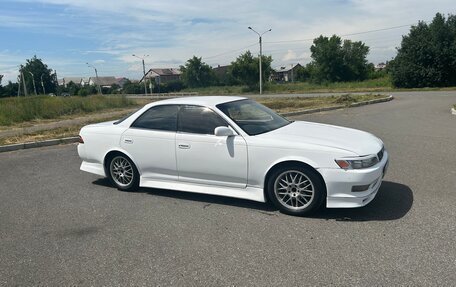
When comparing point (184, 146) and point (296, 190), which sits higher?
point (184, 146)

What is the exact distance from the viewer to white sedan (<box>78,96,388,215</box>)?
4098 millimetres

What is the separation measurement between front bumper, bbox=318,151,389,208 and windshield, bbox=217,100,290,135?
3.66 feet

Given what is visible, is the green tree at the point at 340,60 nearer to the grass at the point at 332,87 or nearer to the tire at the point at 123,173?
the grass at the point at 332,87

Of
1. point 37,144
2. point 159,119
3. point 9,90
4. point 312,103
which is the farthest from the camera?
point 9,90

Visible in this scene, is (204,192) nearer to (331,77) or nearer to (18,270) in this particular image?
(18,270)

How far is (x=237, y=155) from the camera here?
4543 millimetres

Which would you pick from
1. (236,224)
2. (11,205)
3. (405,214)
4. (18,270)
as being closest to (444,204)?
(405,214)

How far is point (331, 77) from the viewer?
6184 cm

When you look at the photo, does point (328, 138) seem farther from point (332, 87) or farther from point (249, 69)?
point (249, 69)

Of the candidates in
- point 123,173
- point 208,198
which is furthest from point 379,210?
point 123,173

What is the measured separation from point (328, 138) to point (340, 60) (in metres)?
61.2

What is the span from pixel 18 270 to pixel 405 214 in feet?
13.4

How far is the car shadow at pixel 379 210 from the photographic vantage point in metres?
4.17

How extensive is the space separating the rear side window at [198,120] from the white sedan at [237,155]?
14mm
